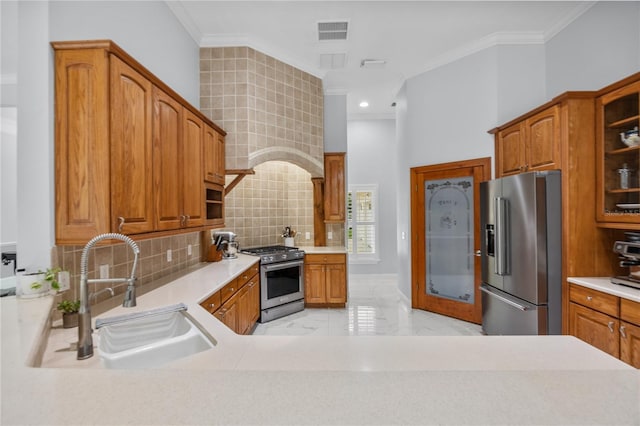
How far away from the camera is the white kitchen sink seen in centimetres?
146

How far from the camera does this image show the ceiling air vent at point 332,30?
358 centimetres

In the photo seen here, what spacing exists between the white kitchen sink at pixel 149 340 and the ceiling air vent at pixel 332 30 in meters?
3.34

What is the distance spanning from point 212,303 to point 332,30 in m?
3.24

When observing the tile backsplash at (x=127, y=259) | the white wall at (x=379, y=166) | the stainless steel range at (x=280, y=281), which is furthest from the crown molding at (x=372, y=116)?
the tile backsplash at (x=127, y=259)

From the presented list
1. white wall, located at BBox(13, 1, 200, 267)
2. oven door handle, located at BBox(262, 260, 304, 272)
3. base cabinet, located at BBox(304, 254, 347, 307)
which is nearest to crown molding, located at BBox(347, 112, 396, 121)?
base cabinet, located at BBox(304, 254, 347, 307)

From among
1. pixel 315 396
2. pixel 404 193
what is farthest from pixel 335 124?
pixel 315 396

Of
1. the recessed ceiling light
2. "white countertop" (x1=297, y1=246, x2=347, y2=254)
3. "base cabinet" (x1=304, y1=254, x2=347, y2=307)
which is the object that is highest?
the recessed ceiling light

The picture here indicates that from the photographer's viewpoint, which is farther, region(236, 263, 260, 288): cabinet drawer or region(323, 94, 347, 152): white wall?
region(323, 94, 347, 152): white wall

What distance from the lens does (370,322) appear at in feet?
13.6

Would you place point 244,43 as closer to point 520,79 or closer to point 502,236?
point 520,79

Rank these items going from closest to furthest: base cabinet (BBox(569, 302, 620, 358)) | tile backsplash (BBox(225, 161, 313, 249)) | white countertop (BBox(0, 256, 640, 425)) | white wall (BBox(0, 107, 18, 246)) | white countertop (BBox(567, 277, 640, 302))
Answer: white countertop (BBox(0, 256, 640, 425)) < white wall (BBox(0, 107, 18, 246)) < white countertop (BBox(567, 277, 640, 302)) < base cabinet (BBox(569, 302, 620, 358)) < tile backsplash (BBox(225, 161, 313, 249))

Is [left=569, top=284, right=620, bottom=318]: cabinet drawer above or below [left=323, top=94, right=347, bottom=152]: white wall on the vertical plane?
below

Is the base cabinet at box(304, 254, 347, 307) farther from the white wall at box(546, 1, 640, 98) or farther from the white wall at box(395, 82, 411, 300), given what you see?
the white wall at box(546, 1, 640, 98)

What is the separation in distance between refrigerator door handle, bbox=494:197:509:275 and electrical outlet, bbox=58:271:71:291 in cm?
350
